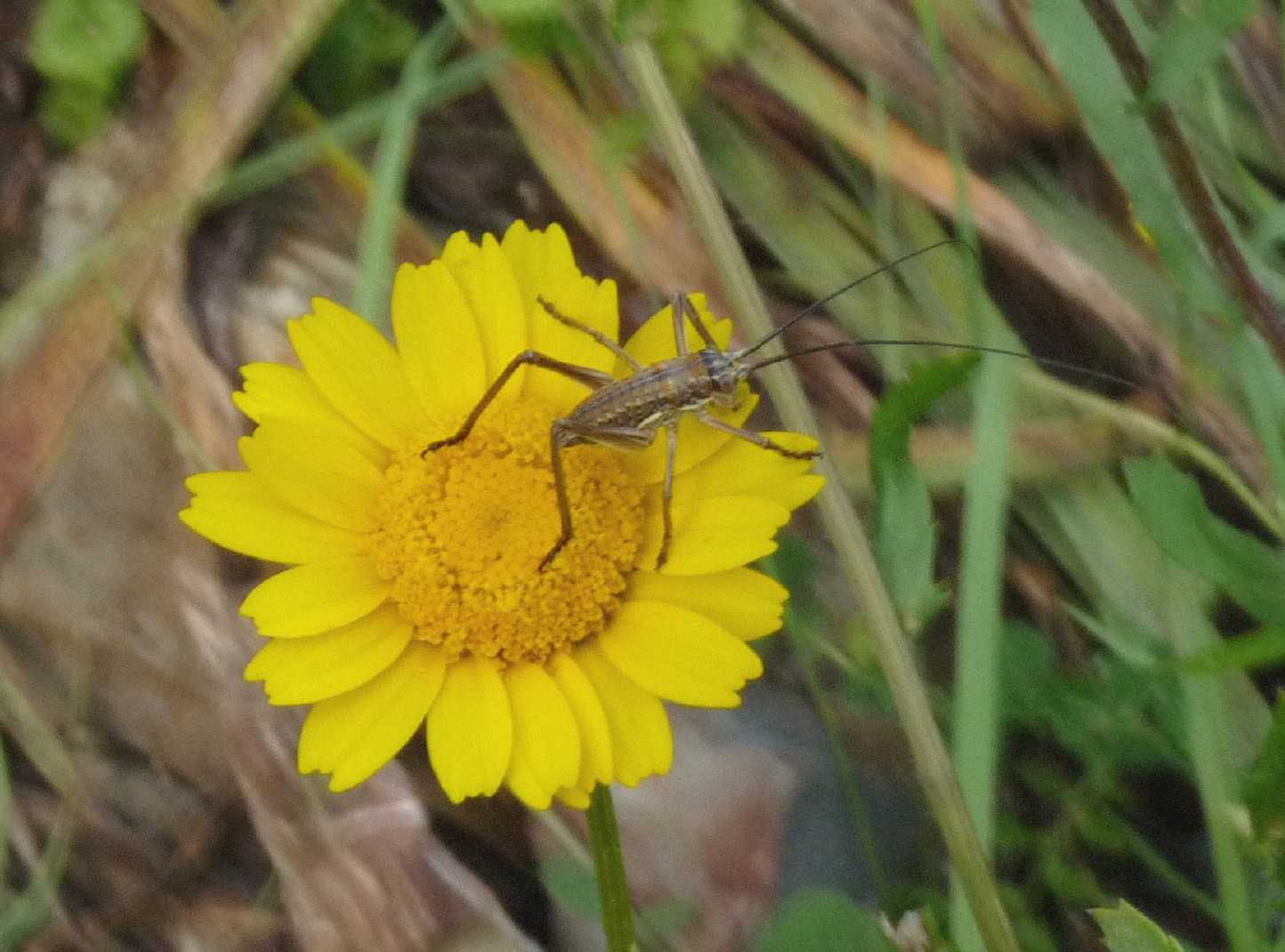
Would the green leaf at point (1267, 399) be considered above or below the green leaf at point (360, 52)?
below

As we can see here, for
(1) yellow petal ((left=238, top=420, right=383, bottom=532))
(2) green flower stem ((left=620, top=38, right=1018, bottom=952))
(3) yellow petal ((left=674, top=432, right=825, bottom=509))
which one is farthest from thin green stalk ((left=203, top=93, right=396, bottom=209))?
(3) yellow petal ((left=674, top=432, right=825, bottom=509))

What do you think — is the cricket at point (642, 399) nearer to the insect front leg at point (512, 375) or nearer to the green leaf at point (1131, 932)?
the insect front leg at point (512, 375)

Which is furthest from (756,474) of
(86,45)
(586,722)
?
(86,45)

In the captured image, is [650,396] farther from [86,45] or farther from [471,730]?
[86,45]

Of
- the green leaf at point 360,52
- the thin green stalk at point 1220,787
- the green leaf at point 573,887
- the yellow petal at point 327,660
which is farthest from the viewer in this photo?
the green leaf at point 360,52

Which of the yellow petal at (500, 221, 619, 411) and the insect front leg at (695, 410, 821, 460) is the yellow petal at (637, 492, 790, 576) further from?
the yellow petal at (500, 221, 619, 411)

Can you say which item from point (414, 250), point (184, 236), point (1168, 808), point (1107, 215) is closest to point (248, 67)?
point (184, 236)

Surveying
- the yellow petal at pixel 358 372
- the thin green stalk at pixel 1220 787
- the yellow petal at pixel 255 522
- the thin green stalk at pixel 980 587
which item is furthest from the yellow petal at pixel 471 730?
the thin green stalk at pixel 1220 787

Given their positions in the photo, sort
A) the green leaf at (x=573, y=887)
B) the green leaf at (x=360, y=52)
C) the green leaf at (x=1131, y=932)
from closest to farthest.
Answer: the green leaf at (x=1131, y=932) < the green leaf at (x=573, y=887) < the green leaf at (x=360, y=52)
